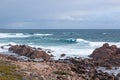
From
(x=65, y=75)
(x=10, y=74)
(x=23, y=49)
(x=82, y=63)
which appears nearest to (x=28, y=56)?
(x=23, y=49)

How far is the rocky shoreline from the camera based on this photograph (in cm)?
2524

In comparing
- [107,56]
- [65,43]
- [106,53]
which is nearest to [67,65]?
[107,56]

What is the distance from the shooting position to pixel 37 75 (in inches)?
933

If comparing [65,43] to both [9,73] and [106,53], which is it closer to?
[106,53]

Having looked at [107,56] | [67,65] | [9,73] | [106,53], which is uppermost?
[9,73]

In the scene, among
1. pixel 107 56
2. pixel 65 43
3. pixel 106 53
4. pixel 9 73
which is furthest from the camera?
pixel 65 43

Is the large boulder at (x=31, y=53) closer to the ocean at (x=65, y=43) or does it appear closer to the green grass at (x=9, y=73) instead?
the ocean at (x=65, y=43)

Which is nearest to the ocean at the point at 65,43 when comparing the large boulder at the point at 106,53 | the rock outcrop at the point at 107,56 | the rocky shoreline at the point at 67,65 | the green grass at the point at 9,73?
the large boulder at the point at 106,53

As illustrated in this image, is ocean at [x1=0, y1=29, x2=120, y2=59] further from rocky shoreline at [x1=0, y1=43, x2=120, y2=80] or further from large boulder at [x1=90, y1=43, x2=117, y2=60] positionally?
rocky shoreline at [x1=0, y1=43, x2=120, y2=80]

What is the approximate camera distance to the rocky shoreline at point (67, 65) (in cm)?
2524

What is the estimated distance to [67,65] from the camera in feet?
111

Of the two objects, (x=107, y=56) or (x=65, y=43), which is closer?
(x=107, y=56)

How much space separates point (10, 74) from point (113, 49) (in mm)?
25475

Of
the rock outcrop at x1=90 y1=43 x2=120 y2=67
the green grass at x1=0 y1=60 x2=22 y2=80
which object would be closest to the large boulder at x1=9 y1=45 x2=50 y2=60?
the rock outcrop at x1=90 y1=43 x2=120 y2=67
